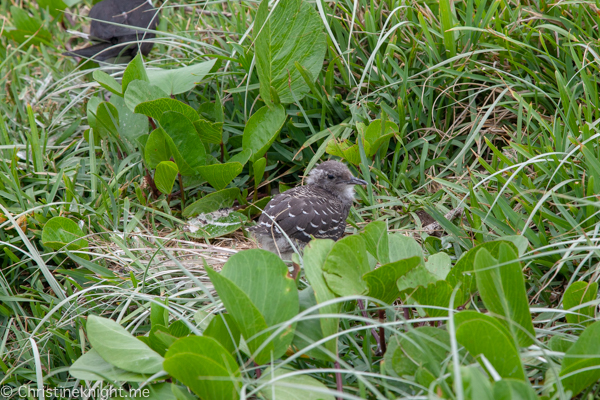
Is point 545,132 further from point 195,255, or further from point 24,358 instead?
point 24,358

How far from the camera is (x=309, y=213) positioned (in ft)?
10.9

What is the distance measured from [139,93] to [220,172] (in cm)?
73

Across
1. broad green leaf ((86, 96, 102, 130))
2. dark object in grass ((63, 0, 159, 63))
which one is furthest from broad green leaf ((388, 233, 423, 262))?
dark object in grass ((63, 0, 159, 63))

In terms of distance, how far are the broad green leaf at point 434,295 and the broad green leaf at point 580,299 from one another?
46 centimetres

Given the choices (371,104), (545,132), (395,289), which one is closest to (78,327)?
(395,289)

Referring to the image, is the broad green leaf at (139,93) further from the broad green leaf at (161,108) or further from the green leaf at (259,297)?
the green leaf at (259,297)

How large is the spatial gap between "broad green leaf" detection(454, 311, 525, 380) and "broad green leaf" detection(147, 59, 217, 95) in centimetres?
251

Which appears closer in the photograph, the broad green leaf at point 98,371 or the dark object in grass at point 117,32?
the broad green leaf at point 98,371

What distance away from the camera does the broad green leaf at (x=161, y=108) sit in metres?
3.35

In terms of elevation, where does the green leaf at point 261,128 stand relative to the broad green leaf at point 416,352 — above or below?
above

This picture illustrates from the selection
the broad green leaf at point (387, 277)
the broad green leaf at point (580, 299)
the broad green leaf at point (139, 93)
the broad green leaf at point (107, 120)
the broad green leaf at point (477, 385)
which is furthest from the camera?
the broad green leaf at point (107, 120)

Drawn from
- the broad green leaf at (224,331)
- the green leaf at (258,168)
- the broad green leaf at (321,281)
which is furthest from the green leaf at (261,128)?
the broad green leaf at (224,331)

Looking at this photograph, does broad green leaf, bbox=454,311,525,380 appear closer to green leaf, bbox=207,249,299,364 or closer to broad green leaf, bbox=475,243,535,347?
broad green leaf, bbox=475,243,535,347

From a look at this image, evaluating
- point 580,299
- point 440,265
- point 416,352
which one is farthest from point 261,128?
point 580,299
